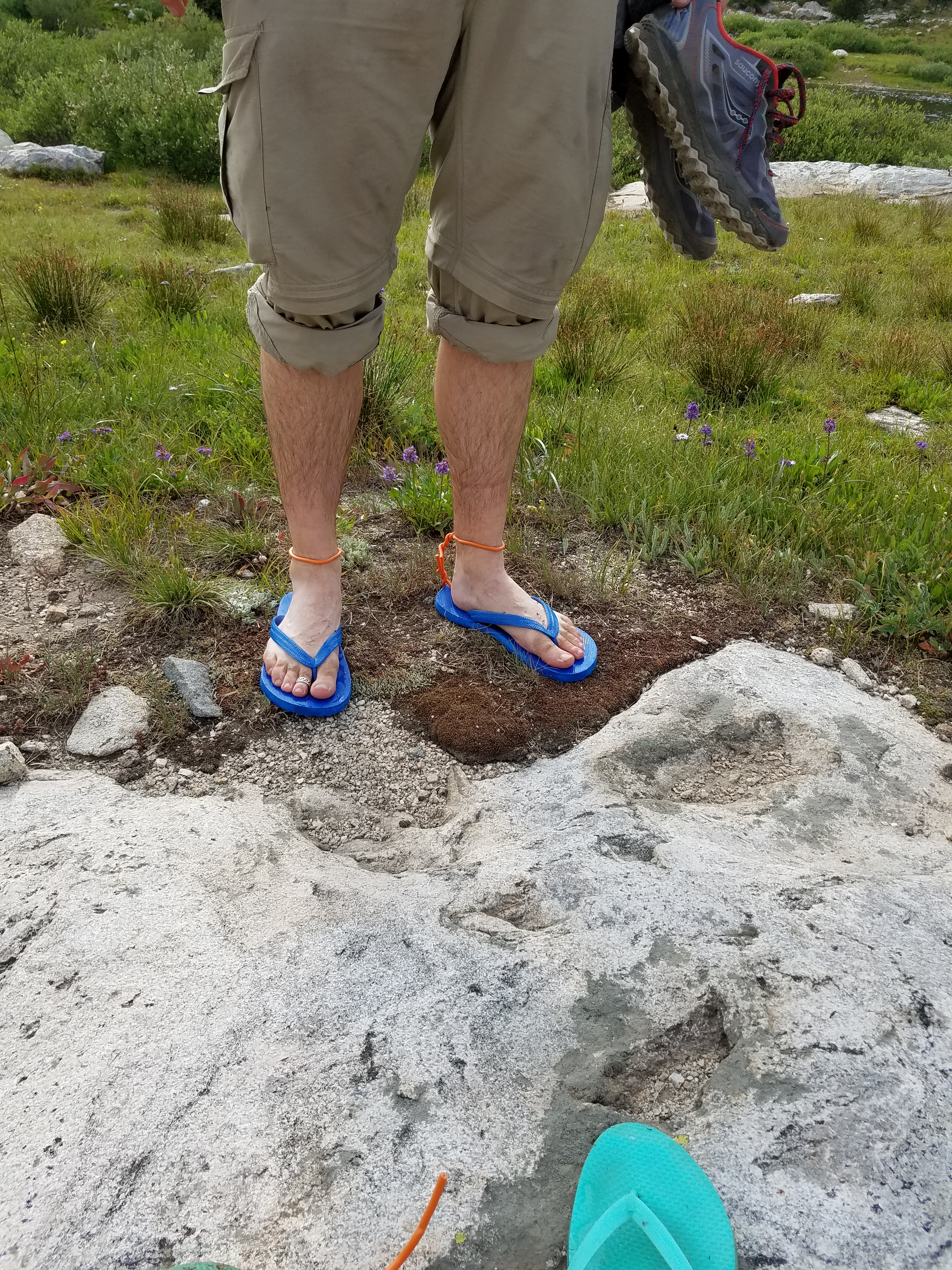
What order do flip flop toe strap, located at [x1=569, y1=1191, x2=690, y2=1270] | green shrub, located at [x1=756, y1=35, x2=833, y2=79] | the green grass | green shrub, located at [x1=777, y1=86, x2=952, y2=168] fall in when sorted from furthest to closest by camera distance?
green shrub, located at [x1=756, y1=35, x2=833, y2=79]
green shrub, located at [x1=777, y1=86, x2=952, y2=168]
the green grass
flip flop toe strap, located at [x1=569, y1=1191, x2=690, y2=1270]

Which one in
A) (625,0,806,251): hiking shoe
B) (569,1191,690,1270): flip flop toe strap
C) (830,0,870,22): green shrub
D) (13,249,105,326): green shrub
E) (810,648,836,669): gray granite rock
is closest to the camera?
(569,1191,690,1270): flip flop toe strap

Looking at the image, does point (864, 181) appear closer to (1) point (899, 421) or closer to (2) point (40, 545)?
(1) point (899, 421)

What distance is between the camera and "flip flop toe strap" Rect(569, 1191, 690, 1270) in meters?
0.89

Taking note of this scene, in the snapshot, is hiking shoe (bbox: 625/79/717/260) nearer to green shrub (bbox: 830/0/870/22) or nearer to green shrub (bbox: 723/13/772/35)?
green shrub (bbox: 723/13/772/35)

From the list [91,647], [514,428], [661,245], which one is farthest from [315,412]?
[661,245]

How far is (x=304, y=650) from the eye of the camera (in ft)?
6.48

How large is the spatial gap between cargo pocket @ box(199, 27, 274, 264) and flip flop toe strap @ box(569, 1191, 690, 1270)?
5.01 feet

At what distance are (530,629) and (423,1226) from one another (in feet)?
4.49

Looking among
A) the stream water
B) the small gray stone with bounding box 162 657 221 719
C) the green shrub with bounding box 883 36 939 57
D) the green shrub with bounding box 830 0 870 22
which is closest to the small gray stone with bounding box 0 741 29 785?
the small gray stone with bounding box 162 657 221 719

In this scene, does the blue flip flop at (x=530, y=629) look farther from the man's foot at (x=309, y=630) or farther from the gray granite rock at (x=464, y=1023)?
the gray granite rock at (x=464, y=1023)

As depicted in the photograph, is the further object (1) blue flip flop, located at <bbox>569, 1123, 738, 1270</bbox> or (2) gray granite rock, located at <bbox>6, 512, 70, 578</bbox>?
(2) gray granite rock, located at <bbox>6, 512, 70, 578</bbox>

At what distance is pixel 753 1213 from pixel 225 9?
1.89 metres

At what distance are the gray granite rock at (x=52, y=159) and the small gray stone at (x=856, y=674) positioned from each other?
465 inches

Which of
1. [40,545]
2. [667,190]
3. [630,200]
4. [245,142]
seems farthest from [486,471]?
[630,200]
